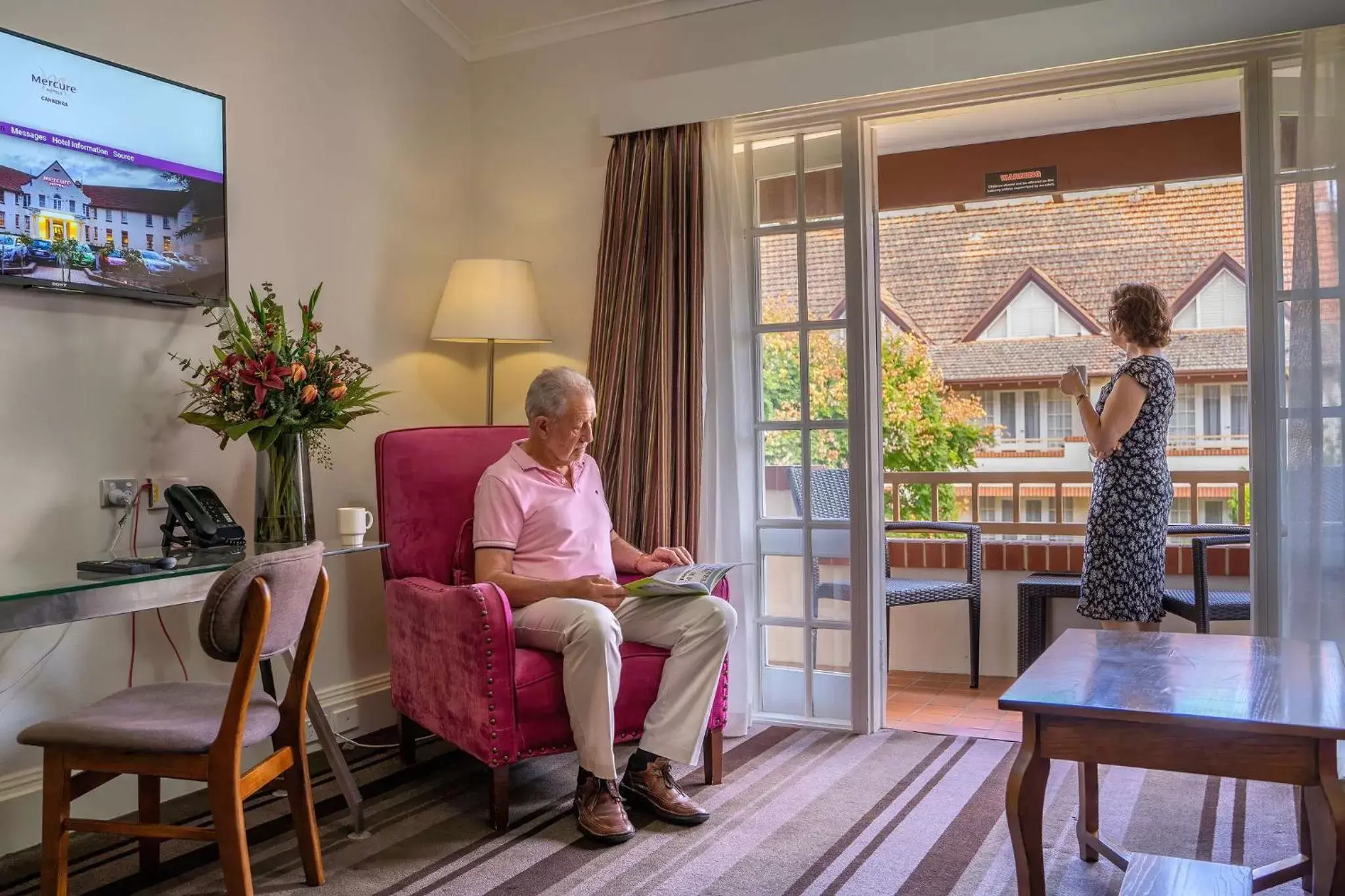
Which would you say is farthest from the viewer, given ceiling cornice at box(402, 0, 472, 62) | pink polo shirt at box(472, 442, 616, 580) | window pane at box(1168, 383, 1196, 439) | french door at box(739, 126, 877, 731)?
window pane at box(1168, 383, 1196, 439)

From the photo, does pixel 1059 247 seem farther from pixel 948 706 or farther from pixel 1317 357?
pixel 1317 357

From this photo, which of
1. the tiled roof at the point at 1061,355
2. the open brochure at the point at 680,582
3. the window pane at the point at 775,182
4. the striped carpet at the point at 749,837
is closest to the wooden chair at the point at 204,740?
the striped carpet at the point at 749,837

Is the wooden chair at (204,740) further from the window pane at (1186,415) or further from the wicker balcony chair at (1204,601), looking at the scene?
the window pane at (1186,415)

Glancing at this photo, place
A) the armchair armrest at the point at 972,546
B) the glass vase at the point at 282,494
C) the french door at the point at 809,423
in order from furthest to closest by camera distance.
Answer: the armchair armrest at the point at 972,546, the french door at the point at 809,423, the glass vase at the point at 282,494

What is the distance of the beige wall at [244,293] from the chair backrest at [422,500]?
1.21 feet

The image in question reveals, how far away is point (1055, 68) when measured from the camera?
3.19 m

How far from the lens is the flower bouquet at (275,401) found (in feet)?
8.78

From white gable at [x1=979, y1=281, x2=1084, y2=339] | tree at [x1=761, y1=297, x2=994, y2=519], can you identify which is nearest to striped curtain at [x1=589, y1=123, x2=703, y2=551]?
tree at [x1=761, y1=297, x2=994, y2=519]

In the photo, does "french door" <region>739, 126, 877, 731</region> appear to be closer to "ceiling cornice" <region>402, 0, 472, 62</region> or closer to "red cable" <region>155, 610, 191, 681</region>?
"ceiling cornice" <region>402, 0, 472, 62</region>

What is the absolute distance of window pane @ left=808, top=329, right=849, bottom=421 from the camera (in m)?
3.56

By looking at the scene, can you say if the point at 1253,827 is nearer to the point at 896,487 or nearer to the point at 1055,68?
the point at 1055,68

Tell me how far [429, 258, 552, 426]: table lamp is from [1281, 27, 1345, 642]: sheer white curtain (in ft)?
7.80

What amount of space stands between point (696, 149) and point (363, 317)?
1267 millimetres

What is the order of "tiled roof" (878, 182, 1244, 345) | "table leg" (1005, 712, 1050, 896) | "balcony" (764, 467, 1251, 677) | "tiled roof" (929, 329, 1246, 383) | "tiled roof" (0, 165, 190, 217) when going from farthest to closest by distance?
"tiled roof" (929, 329, 1246, 383) → "tiled roof" (878, 182, 1244, 345) → "balcony" (764, 467, 1251, 677) → "tiled roof" (0, 165, 190, 217) → "table leg" (1005, 712, 1050, 896)
